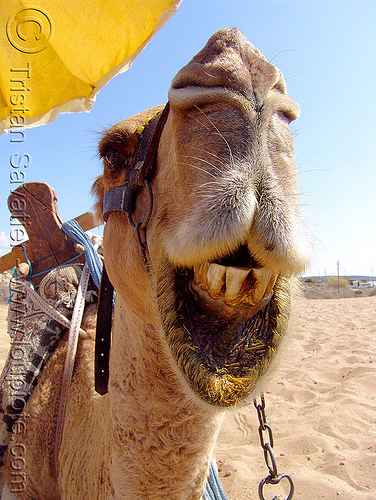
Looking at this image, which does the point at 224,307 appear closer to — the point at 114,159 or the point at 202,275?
the point at 202,275

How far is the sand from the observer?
2686 mm

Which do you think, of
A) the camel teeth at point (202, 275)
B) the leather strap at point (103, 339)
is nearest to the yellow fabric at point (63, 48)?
the leather strap at point (103, 339)

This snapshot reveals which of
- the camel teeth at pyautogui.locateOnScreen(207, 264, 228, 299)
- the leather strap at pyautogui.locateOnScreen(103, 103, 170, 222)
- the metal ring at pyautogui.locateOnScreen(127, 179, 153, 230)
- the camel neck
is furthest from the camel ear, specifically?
the camel teeth at pyautogui.locateOnScreen(207, 264, 228, 299)

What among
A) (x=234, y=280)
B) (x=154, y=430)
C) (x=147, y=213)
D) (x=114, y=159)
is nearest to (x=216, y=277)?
(x=234, y=280)

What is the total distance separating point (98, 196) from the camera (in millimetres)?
1946

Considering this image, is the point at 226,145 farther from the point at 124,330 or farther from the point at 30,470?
the point at 30,470

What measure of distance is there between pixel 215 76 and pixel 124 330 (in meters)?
1.07

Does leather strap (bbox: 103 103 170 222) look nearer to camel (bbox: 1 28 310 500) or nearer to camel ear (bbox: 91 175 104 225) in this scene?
camel (bbox: 1 28 310 500)

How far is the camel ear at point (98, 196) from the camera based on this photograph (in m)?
1.90

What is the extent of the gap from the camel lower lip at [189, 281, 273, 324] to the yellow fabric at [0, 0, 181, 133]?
1.76 meters

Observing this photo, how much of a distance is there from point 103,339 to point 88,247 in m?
0.93

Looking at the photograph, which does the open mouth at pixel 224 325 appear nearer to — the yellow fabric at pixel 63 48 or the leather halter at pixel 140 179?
the leather halter at pixel 140 179

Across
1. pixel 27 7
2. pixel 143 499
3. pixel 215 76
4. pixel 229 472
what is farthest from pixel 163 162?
pixel 229 472

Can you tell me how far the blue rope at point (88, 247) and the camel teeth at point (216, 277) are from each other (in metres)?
1.51
